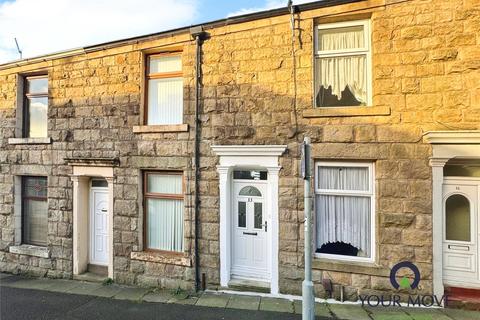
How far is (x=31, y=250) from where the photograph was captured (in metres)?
8.30

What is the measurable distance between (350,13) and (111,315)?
7.52 m

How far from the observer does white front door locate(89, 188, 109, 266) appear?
7930 millimetres

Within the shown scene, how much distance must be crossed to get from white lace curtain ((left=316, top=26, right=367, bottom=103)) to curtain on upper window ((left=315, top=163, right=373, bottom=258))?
157 cm

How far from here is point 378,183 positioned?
5922 mm

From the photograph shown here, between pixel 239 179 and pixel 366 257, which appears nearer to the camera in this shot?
pixel 366 257

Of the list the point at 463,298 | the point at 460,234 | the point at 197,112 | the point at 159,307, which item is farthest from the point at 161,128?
the point at 463,298

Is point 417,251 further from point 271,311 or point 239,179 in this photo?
point 239,179

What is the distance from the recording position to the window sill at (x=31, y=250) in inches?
320

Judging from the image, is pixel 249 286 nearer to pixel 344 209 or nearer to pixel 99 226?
pixel 344 209

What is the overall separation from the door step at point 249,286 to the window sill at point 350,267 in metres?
1.15

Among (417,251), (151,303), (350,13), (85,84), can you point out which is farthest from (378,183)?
(85,84)

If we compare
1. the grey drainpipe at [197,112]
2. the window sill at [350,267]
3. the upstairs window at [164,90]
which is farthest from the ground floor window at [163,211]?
the window sill at [350,267]

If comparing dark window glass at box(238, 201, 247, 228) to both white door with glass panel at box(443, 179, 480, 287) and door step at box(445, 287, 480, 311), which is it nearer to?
white door with glass panel at box(443, 179, 480, 287)

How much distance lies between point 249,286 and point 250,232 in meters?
1.13
